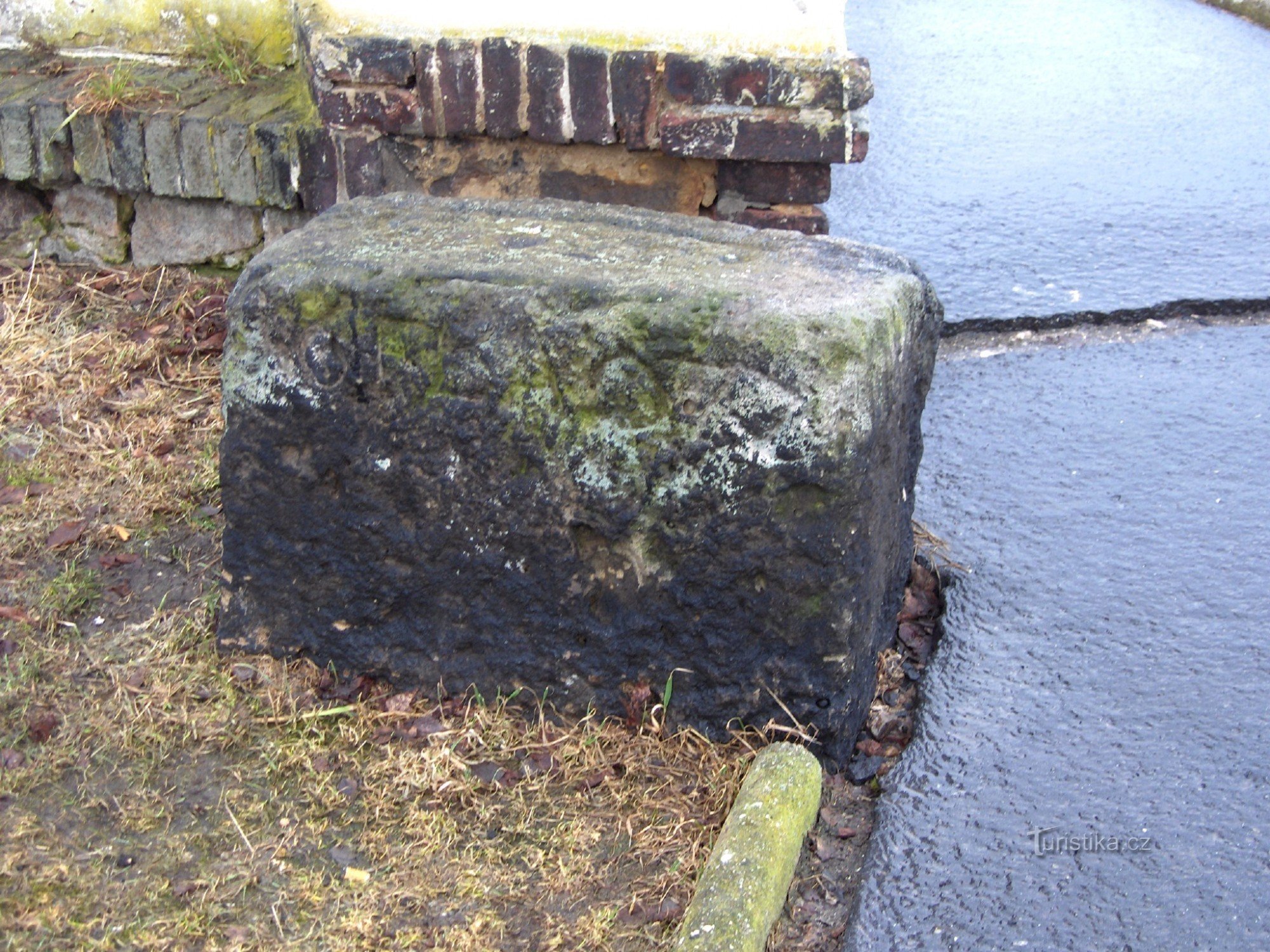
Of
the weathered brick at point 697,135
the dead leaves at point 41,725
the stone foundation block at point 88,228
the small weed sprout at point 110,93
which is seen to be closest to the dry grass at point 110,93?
the small weed sprout at point 110,93

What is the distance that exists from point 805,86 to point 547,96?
0.64 m

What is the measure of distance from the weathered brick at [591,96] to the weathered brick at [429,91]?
1.12 ft

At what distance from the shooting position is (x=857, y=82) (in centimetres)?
324

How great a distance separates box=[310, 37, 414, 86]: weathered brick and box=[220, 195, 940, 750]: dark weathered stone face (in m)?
0.82

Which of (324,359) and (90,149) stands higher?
(90,149)

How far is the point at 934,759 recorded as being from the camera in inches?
99.7

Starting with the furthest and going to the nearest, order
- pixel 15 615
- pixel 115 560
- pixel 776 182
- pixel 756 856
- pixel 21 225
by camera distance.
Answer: pixel 21 225 < pixel 776 182 < pixel 115 560 < pixel 15 615 < pixel 756 856

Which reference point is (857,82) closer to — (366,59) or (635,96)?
(635,96)

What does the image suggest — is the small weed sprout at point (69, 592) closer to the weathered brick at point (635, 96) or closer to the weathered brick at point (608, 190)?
the weathered brick at point (608, 190)

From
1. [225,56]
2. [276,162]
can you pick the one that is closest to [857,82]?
[276,162]

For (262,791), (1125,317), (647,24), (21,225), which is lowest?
(262,791)

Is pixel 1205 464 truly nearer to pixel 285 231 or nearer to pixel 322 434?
pixel 322 434

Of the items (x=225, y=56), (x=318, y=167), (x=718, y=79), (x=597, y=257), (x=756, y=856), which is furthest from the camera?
(x=225, y=56)

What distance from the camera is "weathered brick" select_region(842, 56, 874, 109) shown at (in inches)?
127
